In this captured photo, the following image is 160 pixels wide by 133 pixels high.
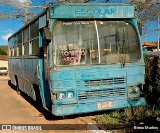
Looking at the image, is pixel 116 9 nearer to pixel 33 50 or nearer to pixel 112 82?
pixel 112 82

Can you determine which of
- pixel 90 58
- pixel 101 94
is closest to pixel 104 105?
pixel 101 94

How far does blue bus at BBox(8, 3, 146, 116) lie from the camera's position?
8312 mm

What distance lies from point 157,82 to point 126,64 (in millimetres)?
1709

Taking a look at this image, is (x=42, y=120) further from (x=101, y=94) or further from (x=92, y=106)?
(x=101, y=94)

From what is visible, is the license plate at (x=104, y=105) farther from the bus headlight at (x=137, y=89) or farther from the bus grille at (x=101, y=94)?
the bus headlight at (x=137, y=89)

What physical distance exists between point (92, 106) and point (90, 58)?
48.4 inches

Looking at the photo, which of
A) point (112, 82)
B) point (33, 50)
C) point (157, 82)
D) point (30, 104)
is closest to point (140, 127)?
point (112, 82)

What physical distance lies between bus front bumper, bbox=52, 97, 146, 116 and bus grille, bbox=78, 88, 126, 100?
0.16 meters

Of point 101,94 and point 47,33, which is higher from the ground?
point 47,33

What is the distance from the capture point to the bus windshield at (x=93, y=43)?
27.7 ft

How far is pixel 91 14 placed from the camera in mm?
8703

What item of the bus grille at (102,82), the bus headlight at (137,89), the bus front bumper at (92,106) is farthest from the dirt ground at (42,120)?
the bus headlight at (137,89)

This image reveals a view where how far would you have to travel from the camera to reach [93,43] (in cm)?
860

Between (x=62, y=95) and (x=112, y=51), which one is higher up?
(x=112, y=51)
